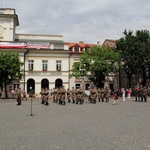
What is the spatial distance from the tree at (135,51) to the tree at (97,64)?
122 inches

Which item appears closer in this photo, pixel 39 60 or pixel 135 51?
pixel 135 51

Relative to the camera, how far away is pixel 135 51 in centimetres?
5631

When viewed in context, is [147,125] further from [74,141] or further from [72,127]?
[74,141]

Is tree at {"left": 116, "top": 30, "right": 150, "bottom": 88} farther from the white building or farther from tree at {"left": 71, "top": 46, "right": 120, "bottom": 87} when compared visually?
the white building

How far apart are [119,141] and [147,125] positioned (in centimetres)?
429

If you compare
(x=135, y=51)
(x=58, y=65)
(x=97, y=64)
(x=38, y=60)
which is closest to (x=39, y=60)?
(x=38, y=60)

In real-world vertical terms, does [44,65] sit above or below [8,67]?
above

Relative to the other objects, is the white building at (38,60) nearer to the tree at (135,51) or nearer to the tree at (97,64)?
the tree at (97,64)

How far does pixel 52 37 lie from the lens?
62656mm

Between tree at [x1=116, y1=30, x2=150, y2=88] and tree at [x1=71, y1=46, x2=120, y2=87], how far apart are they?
3094 mm

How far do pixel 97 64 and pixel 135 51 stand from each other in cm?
837

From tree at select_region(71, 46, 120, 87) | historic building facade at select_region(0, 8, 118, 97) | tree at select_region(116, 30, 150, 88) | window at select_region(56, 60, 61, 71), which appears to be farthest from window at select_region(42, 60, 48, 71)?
tree at select_region(116, 30, 150, 88)

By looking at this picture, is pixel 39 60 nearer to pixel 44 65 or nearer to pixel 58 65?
pixel 44 65

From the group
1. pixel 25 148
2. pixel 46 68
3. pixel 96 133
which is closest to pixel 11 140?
pixel 25 148
